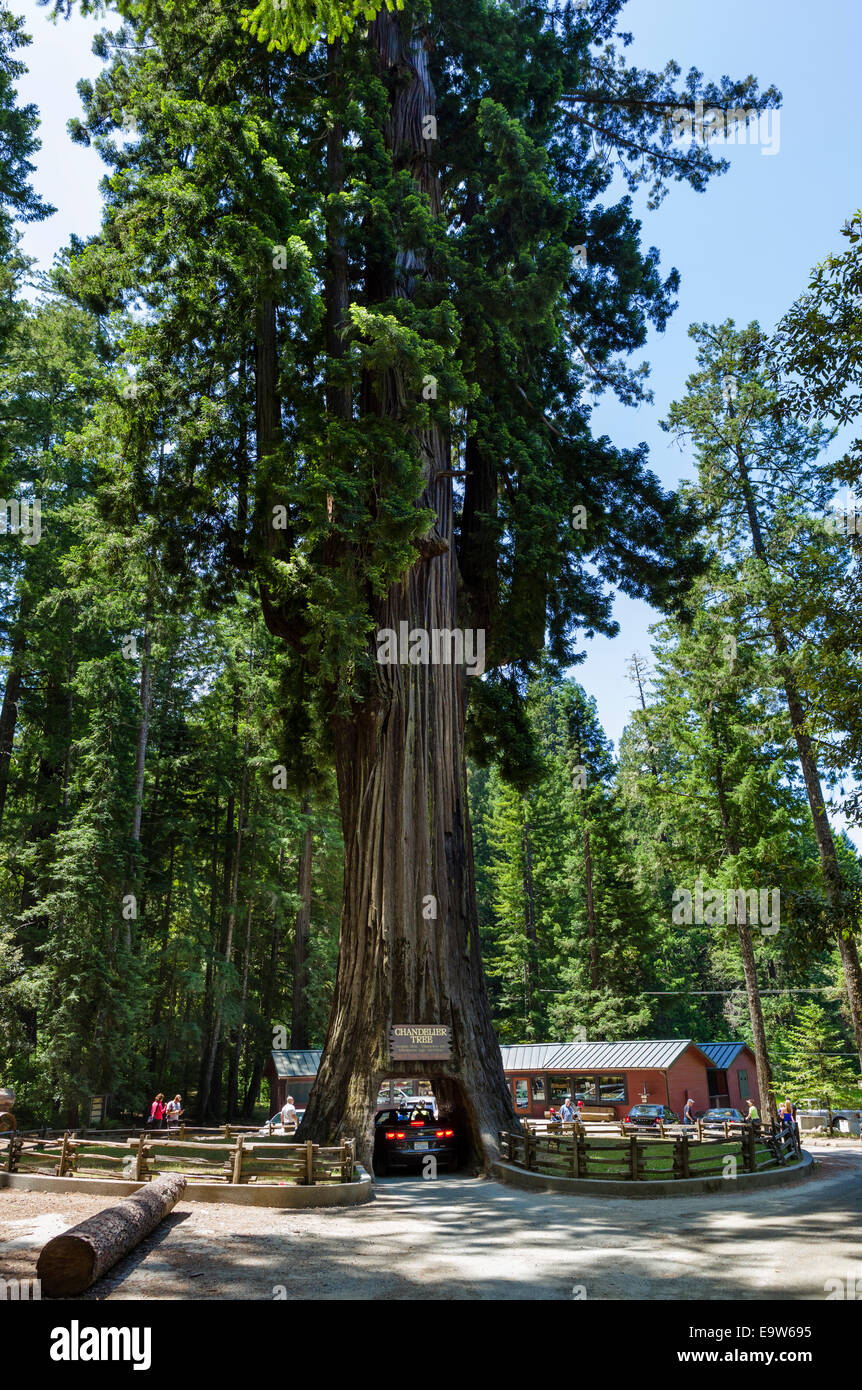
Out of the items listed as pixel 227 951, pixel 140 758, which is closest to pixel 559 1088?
pixel 227 951

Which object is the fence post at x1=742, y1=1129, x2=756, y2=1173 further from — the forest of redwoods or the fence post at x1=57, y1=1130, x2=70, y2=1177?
the fence post at x1=57, y1=1130, x2=70, y2=1177

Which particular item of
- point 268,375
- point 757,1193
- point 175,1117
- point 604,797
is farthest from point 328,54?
point 604,797

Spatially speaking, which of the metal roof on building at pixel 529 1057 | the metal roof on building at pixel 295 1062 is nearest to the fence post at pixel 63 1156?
the metal roof on building at pixel 295 1062

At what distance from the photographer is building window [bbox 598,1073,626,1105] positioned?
111ft

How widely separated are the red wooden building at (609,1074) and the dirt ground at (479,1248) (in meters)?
22.0

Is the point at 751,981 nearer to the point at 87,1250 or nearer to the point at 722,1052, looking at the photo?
the point at 722,1052

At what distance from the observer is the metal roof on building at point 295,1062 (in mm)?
31344

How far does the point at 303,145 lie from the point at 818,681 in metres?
14.6

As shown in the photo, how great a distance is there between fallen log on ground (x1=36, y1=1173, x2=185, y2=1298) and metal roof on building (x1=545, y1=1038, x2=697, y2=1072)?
1119 inches

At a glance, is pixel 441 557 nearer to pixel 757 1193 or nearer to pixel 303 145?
pixel 303 145

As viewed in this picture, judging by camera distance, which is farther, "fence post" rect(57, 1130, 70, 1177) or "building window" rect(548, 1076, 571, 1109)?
"building window" rect(548, 1076, 571, 1109)

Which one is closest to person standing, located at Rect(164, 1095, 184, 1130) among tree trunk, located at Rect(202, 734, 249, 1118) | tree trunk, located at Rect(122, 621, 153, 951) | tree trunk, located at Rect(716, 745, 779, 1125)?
tree trunk, located at Rect(122, 621, 153, 951)
